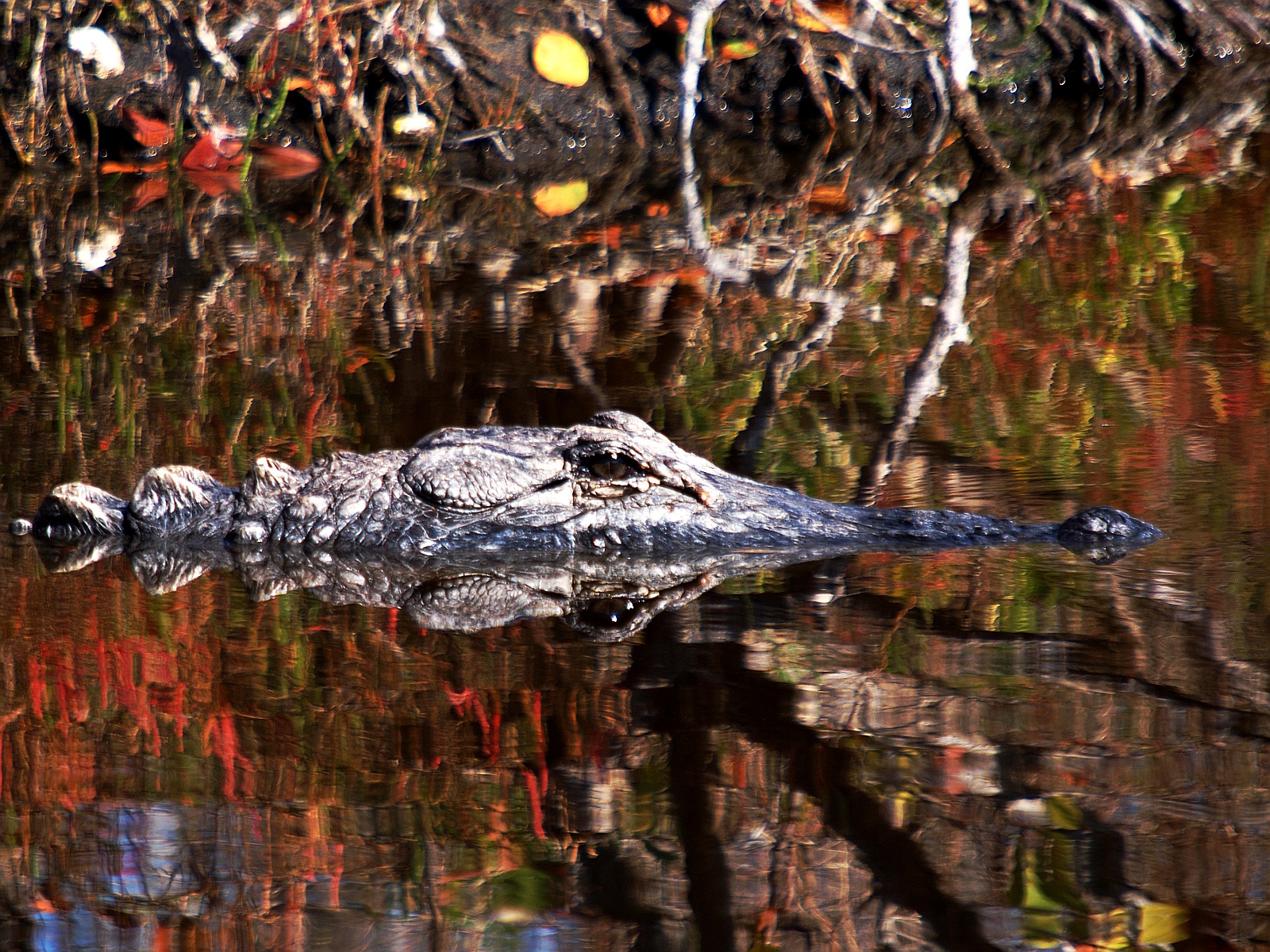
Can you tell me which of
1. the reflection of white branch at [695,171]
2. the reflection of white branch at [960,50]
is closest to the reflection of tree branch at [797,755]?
the reflection of white branch at [695,171]

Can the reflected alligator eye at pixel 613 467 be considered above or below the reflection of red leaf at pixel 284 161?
below

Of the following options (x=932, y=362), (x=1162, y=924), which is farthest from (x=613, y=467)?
(x=1162, y=924)

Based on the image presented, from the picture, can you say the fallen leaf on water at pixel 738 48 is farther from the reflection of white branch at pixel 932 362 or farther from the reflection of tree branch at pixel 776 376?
the reflection of tree branch at pixel 776 376

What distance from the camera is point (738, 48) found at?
508 inches

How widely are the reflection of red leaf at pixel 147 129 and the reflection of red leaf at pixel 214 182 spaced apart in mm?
377

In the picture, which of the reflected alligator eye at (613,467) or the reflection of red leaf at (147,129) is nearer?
the reflected alligator eye at (613,467)

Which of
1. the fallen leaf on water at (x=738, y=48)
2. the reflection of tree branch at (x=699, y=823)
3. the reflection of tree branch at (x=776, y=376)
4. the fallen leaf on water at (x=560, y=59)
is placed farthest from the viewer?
the fallen leaf on water at (x=738, y=48)

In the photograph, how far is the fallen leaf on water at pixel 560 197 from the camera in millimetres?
10266

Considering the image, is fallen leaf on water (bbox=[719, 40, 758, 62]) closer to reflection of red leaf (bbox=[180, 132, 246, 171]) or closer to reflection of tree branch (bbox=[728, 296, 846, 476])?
reflection of red leaf (bbox=[180, 132, 246, 171])

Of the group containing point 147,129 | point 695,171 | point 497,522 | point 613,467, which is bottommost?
point 497,522

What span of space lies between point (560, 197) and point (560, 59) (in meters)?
2.26

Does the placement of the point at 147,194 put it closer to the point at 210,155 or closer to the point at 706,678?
the point at 210,155

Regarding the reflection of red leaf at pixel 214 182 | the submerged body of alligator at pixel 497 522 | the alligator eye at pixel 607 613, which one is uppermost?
the reflection of red leaf at pixel 214 182

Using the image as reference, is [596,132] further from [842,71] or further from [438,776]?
[438,776]
